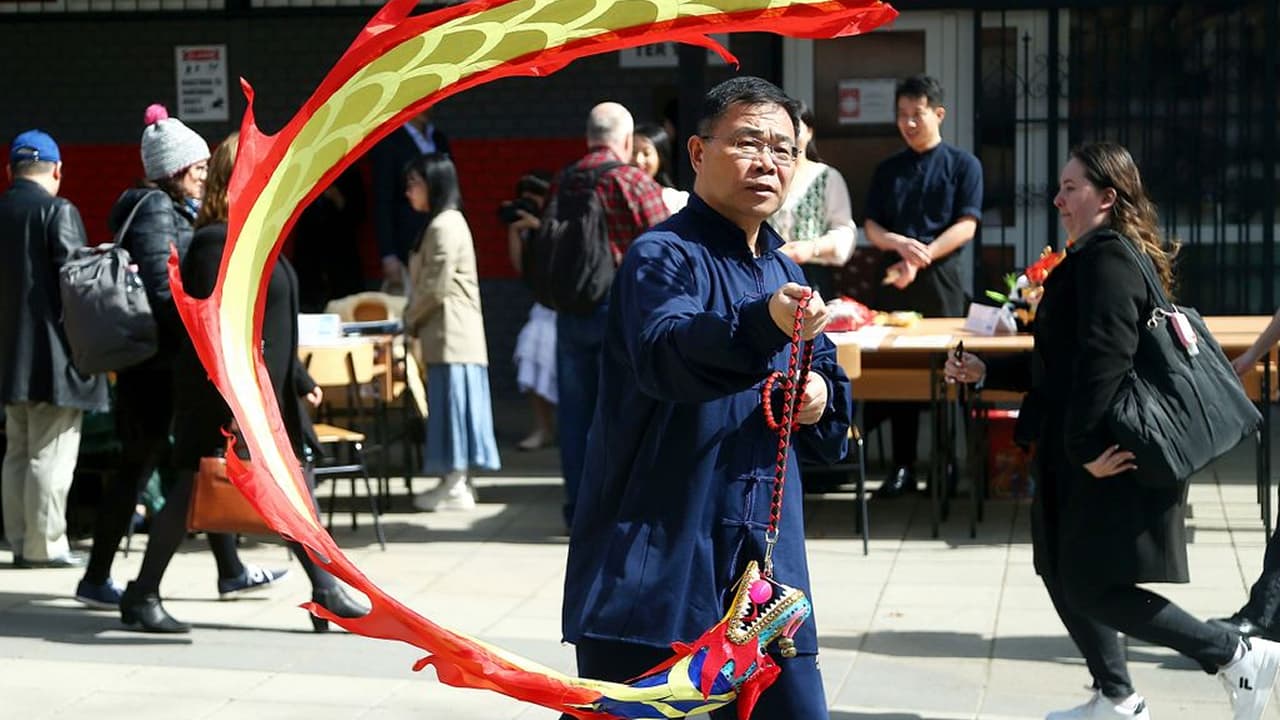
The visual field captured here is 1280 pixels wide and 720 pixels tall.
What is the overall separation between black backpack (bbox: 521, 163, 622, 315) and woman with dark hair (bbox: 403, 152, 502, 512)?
3.09ft

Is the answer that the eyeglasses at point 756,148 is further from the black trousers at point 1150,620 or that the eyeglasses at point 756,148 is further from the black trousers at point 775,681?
the black trousers at point 1150,620

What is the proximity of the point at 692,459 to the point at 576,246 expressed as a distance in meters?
4.63

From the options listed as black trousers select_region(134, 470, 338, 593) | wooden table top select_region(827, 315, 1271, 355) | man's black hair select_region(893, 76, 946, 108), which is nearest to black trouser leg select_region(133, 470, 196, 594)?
black trousers select_region(134, 470, 338, 593)

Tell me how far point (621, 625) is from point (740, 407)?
1.66 ft

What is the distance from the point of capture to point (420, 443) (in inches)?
423

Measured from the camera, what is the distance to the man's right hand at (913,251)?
29.9 feet

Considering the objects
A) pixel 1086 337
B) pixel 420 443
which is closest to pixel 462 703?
pixel 1086 337

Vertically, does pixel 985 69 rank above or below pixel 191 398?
above

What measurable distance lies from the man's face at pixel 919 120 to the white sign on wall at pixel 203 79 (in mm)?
6552

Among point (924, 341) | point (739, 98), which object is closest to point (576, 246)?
point (924, 341)

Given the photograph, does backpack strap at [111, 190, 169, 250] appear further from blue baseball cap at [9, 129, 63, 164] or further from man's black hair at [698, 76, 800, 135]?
man's black hair at [698, 76, 800, 135]

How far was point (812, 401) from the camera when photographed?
359 centimetres

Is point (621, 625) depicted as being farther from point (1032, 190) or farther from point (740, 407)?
point (1032, 190)

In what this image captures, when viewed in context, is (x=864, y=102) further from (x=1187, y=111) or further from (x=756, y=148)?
(x=756, y=148)
